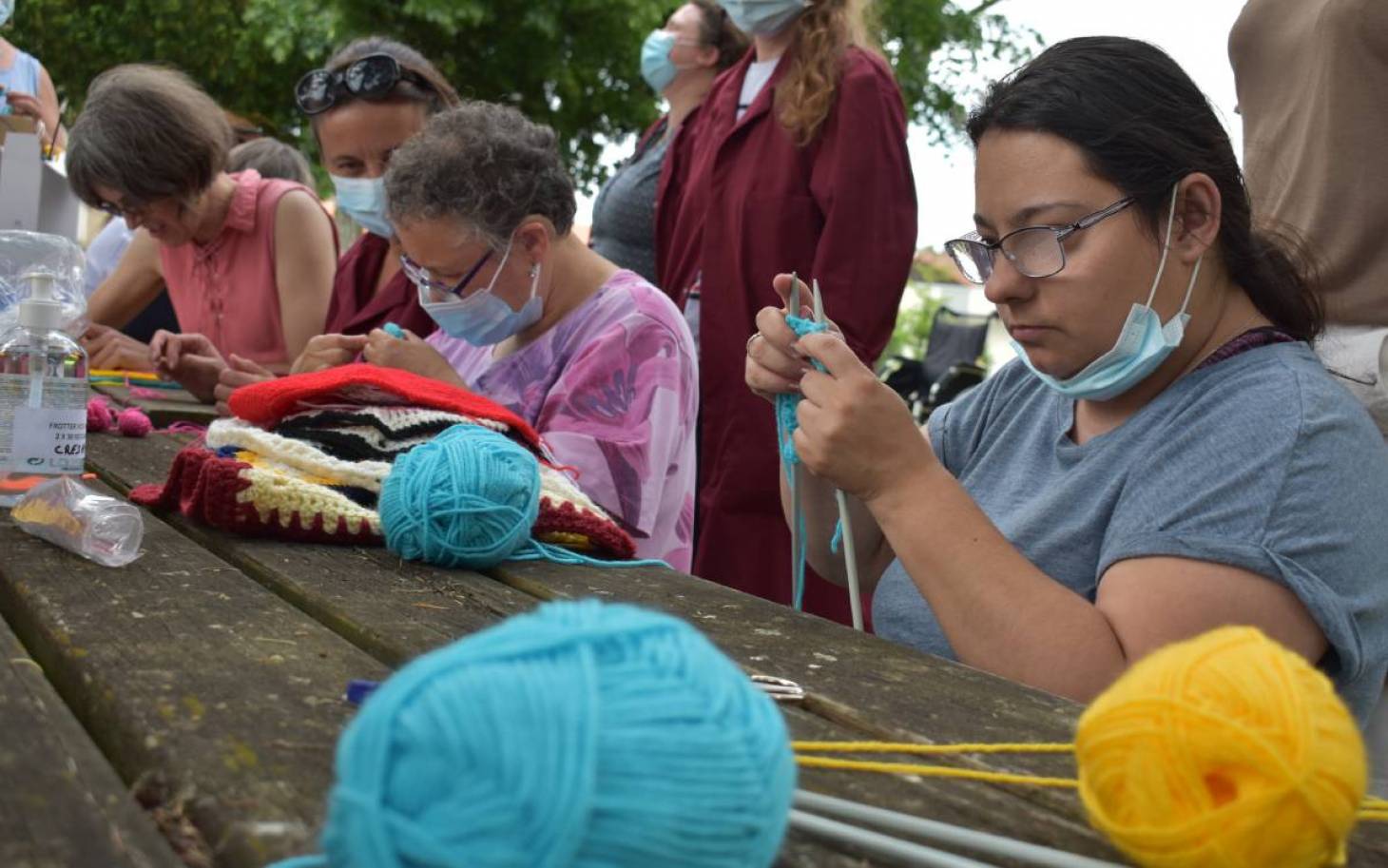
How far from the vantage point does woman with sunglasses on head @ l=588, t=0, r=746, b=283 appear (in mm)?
3510

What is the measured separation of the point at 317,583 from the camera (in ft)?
4.33

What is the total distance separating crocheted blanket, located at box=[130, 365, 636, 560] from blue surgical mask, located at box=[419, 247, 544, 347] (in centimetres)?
50

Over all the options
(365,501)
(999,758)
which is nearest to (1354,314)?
(999,758)

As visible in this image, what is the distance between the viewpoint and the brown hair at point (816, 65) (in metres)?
2.78

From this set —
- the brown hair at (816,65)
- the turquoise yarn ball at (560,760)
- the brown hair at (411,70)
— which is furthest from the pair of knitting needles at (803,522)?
the brown hair at (411,70)

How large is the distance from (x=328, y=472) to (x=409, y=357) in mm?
618

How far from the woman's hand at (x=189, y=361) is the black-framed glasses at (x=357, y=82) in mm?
586

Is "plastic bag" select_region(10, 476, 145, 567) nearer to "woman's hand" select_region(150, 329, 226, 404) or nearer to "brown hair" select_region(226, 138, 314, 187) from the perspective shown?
"woman's hand" select_region(150, 329, 226, 404)

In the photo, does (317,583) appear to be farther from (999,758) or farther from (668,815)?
(668,815)

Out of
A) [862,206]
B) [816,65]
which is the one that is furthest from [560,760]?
[816,65]

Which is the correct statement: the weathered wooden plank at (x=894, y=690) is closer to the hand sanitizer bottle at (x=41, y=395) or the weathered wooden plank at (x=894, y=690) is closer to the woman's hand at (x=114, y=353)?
the hand sanitizer bottle at (x=41, y=395)

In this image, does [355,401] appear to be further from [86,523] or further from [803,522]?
[803,522]

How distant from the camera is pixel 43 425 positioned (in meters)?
1.49

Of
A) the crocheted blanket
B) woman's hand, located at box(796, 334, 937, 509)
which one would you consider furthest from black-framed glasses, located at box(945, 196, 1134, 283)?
the crocheted blanket
